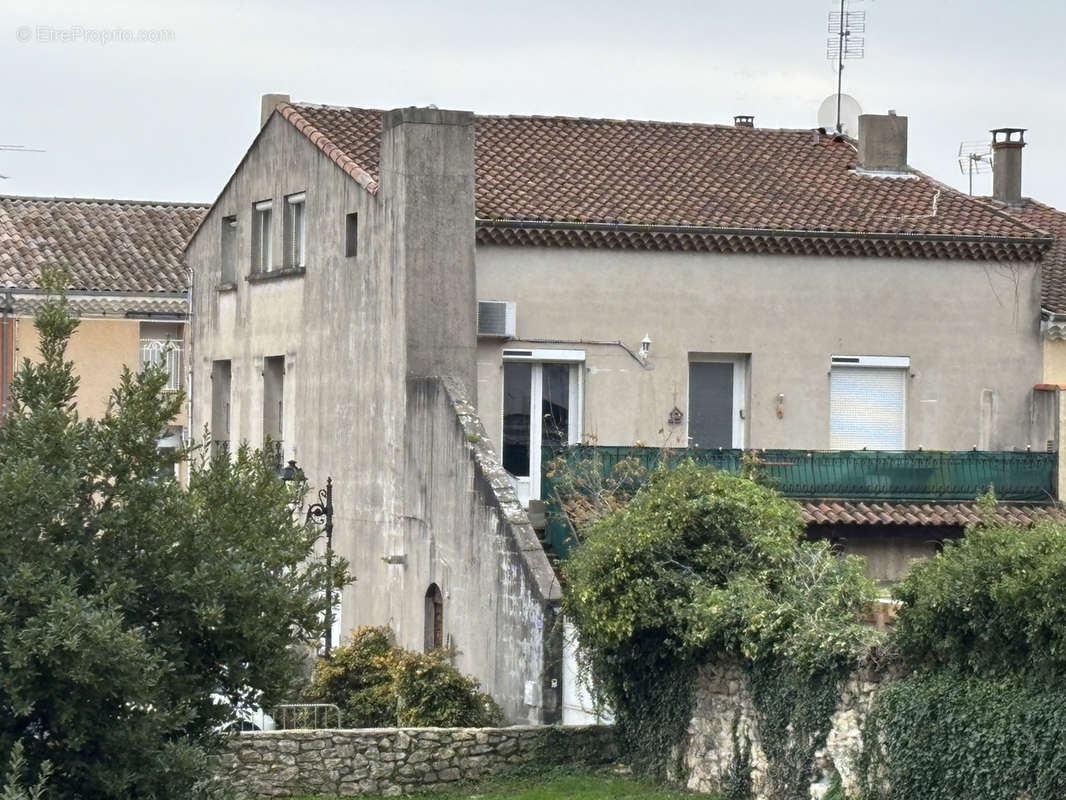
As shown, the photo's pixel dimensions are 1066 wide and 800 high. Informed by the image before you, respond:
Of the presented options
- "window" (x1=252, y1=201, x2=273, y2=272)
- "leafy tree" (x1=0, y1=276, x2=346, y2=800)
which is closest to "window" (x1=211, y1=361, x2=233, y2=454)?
"window" (x1=252, y1=201, x2=273, y2=272)

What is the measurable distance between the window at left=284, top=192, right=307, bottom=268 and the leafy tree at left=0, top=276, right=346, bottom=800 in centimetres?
1533

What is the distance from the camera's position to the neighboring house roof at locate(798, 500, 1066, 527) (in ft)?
83.9

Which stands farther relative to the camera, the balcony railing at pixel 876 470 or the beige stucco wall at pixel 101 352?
the beige stucco wall at pixel 101 352

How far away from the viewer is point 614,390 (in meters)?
27.8

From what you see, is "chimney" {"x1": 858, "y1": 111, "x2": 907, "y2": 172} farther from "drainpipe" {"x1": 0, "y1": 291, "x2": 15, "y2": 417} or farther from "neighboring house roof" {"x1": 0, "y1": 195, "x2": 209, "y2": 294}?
"drainpipe" {"x1": 0, "y1": 291, "x2": 15, "y2": 417}

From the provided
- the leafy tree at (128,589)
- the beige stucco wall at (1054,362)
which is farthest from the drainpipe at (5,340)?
the leafy tree at (128,589)

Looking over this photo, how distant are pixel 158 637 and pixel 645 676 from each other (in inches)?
281

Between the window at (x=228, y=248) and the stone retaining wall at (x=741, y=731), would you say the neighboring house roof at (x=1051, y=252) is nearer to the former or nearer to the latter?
the stone retaining wall at (x=741, y=731)

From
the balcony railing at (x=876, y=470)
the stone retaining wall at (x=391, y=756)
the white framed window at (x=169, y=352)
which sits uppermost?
the white framed window at (x=169, y=352)

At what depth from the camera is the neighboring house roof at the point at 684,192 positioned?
2764cm

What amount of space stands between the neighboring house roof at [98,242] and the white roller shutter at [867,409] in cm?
1686

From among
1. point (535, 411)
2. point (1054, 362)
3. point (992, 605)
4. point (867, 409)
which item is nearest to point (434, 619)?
point (535, 411)

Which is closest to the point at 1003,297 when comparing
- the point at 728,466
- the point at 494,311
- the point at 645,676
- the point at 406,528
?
the point at 728,466

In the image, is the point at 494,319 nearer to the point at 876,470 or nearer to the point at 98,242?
the point at 876,470
